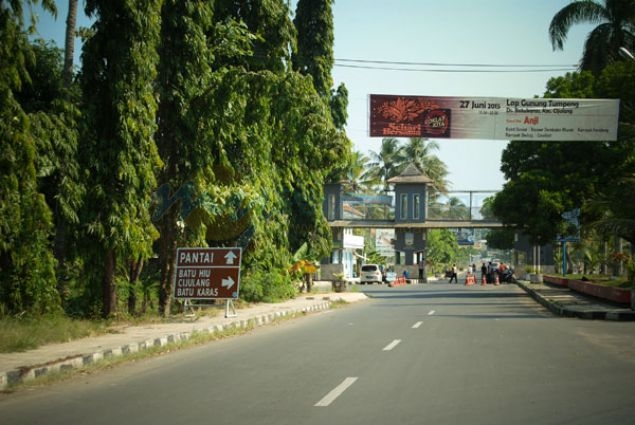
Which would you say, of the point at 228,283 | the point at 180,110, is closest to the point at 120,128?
Result: the point at 180,110

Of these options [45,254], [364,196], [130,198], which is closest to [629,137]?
[130,198]

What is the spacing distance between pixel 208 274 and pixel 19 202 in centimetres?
529

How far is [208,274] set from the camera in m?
19.1

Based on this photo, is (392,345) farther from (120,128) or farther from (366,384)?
(120,128)

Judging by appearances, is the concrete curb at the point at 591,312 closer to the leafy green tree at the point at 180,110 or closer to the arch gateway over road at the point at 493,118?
the arch gateway over road at the point at 493,118

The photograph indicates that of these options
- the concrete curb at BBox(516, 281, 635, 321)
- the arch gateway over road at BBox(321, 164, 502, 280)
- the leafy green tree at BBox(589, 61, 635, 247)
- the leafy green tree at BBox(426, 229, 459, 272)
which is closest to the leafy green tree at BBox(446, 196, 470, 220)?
the arch gateway over road at BBox(321, 164, 502, 280)

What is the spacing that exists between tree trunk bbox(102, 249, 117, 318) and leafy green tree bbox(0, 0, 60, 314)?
1.52 metres

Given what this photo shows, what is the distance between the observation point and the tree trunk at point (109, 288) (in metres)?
17.8

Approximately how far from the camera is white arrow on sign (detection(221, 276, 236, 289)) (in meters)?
18.9

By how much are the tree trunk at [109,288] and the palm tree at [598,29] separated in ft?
107

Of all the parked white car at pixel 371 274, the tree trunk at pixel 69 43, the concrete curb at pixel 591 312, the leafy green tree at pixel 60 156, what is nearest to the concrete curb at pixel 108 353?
the leafy green tree at pixel 60 156

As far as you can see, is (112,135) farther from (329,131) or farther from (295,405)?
(295,405)

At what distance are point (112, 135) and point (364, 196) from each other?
6623 cm

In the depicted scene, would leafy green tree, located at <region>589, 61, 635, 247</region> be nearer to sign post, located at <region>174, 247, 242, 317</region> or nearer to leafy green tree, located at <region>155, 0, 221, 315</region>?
sign post, located at <region>174, 247, 242, 317</region>
